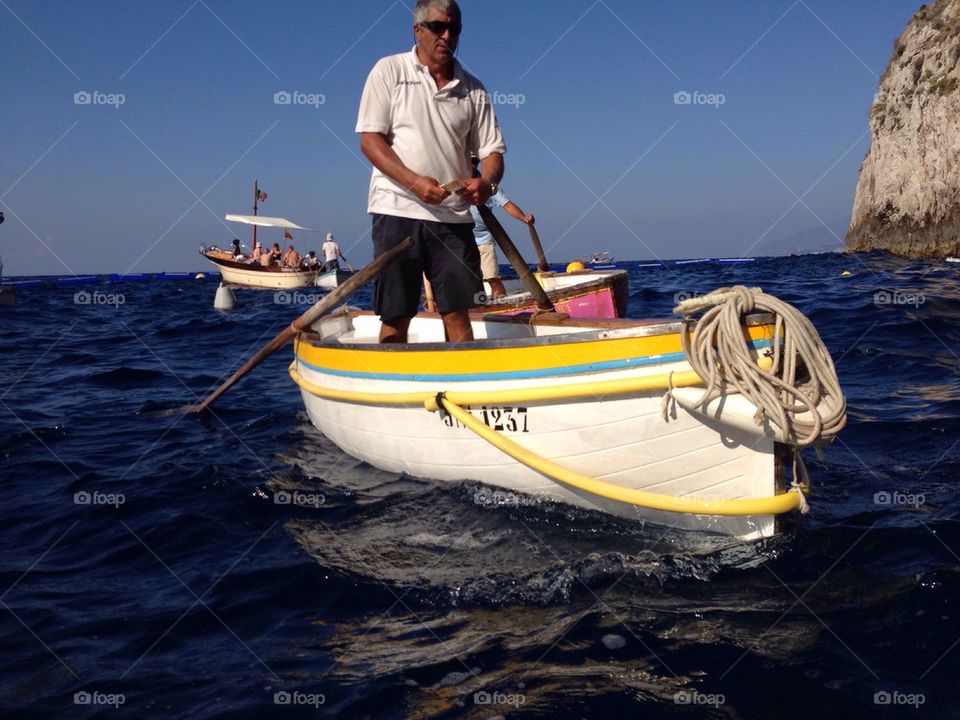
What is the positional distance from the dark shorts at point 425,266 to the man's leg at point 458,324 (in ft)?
0.17

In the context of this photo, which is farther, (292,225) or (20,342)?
(292,225)

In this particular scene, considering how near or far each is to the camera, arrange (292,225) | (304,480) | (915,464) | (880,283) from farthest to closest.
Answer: (292,225) < (880,283) < (304,480) < (915,464)

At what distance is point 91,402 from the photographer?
8.35m

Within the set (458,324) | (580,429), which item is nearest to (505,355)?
(580,429)

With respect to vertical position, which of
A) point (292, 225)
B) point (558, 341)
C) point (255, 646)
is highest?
point (292, 225)

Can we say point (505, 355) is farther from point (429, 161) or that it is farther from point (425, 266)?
point (429, 161)

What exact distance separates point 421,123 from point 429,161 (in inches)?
8.4

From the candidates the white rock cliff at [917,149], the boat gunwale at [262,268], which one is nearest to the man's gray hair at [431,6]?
the boat gunwale at [262,268]

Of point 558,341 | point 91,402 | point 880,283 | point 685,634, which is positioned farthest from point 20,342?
point 880,283

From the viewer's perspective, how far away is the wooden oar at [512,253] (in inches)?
189

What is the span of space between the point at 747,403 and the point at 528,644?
4.66ft

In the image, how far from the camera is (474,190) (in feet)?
13.3

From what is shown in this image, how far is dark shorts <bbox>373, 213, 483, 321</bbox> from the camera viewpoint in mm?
4316

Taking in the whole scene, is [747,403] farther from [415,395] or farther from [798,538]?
[415,395]
